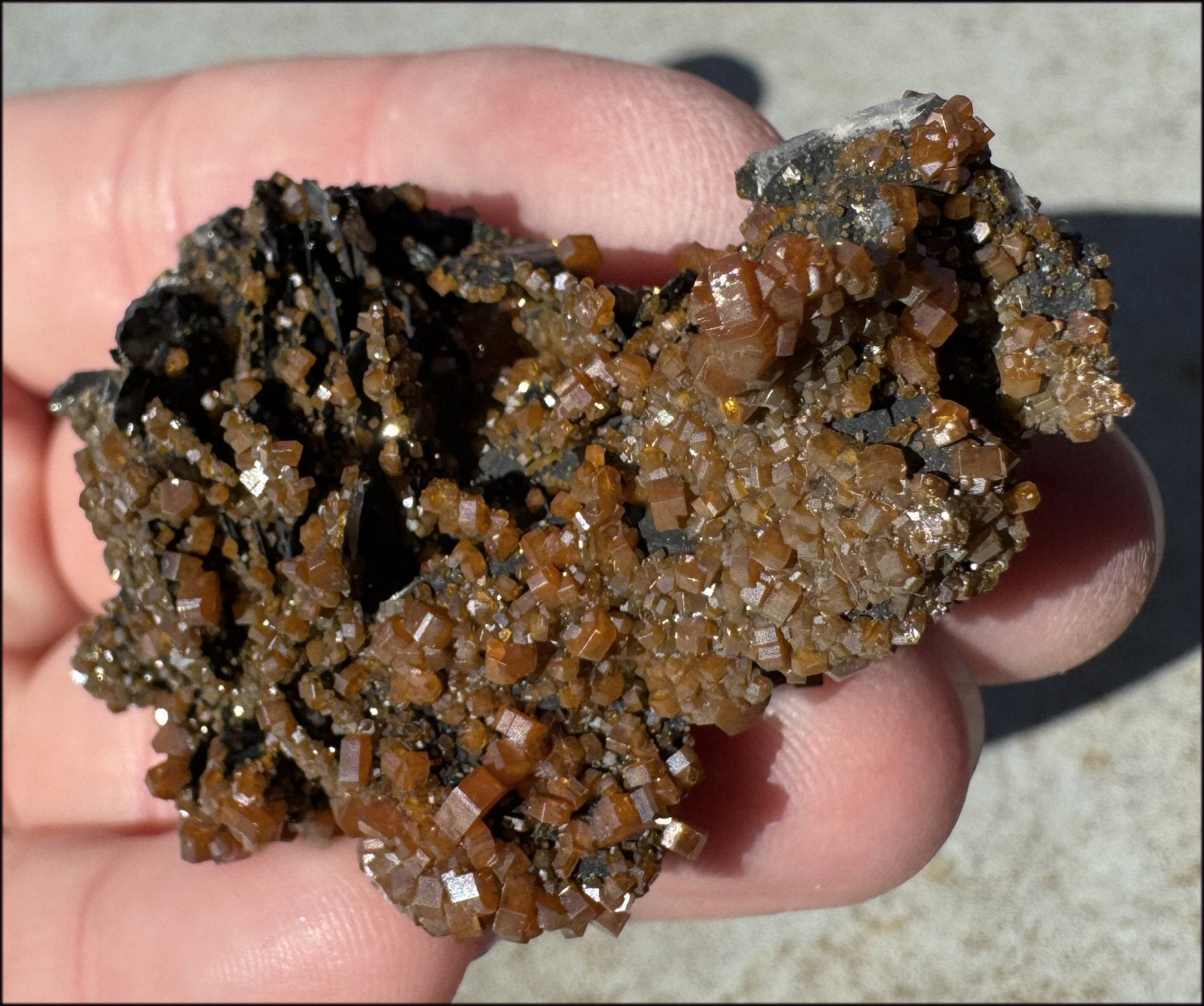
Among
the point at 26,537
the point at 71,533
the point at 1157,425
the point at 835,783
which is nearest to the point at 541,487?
the point at 835,783

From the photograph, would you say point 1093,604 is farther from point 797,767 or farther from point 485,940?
point 485,940

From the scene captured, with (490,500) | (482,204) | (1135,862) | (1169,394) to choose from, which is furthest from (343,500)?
(1169,394)

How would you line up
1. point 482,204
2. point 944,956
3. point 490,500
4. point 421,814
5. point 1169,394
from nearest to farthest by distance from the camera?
point 421,814, point 490,500, point 482,204, point 944,956, point 1169,394

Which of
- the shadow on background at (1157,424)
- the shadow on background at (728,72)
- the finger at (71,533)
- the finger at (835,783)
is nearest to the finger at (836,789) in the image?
the finger at (835,783)

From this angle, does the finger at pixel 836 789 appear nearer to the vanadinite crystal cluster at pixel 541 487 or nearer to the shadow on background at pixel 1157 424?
the vanadinite crystal cluster at pixel 541 487

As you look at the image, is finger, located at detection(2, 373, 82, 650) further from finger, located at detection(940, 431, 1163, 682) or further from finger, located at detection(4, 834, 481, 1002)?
finger, located at detection(940, 431, 1163, 682)

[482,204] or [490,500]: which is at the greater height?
[482,204]

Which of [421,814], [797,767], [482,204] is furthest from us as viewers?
[482,204]
